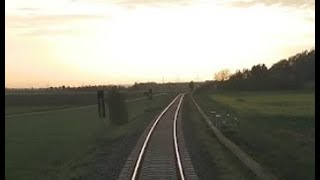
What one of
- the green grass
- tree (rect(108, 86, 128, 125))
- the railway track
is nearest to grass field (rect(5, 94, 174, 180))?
the railway track

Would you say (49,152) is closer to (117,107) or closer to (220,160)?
(220,160)

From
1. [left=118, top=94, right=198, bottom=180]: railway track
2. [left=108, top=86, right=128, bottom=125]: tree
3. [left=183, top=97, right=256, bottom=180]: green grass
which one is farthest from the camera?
[left=108, top=86, right=128, bottom=125]: tree

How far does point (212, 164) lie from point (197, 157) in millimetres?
1748

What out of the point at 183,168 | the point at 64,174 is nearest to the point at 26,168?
the point at 64,174

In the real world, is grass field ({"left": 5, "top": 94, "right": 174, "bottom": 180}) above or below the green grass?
below

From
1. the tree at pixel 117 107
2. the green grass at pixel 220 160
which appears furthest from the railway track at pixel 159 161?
the tree at pixel 117 107

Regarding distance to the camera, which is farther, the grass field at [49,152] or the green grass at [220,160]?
the grass field at [49,152]

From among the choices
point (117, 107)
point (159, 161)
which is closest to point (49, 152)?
point (159, 161)

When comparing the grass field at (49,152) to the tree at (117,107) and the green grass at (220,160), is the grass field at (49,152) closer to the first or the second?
the tree at (117,107)

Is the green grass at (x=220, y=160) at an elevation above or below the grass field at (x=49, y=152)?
above

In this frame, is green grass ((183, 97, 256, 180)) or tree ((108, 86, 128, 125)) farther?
tree ((108, 86, 128, 125))

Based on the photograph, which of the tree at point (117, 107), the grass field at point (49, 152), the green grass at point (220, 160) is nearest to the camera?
the green grass at point (220, 160)

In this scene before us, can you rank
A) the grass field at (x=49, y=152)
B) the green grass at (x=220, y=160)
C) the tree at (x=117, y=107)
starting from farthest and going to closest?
the tree at (x=117, y=107), the grass field at (x=49, y=152), the green grass at (x=220, y=160)

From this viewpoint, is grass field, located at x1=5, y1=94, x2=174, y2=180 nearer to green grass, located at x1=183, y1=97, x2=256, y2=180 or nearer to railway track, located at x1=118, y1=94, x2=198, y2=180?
railway track, located at x1=118, y1=94, x2=198, y2=180
